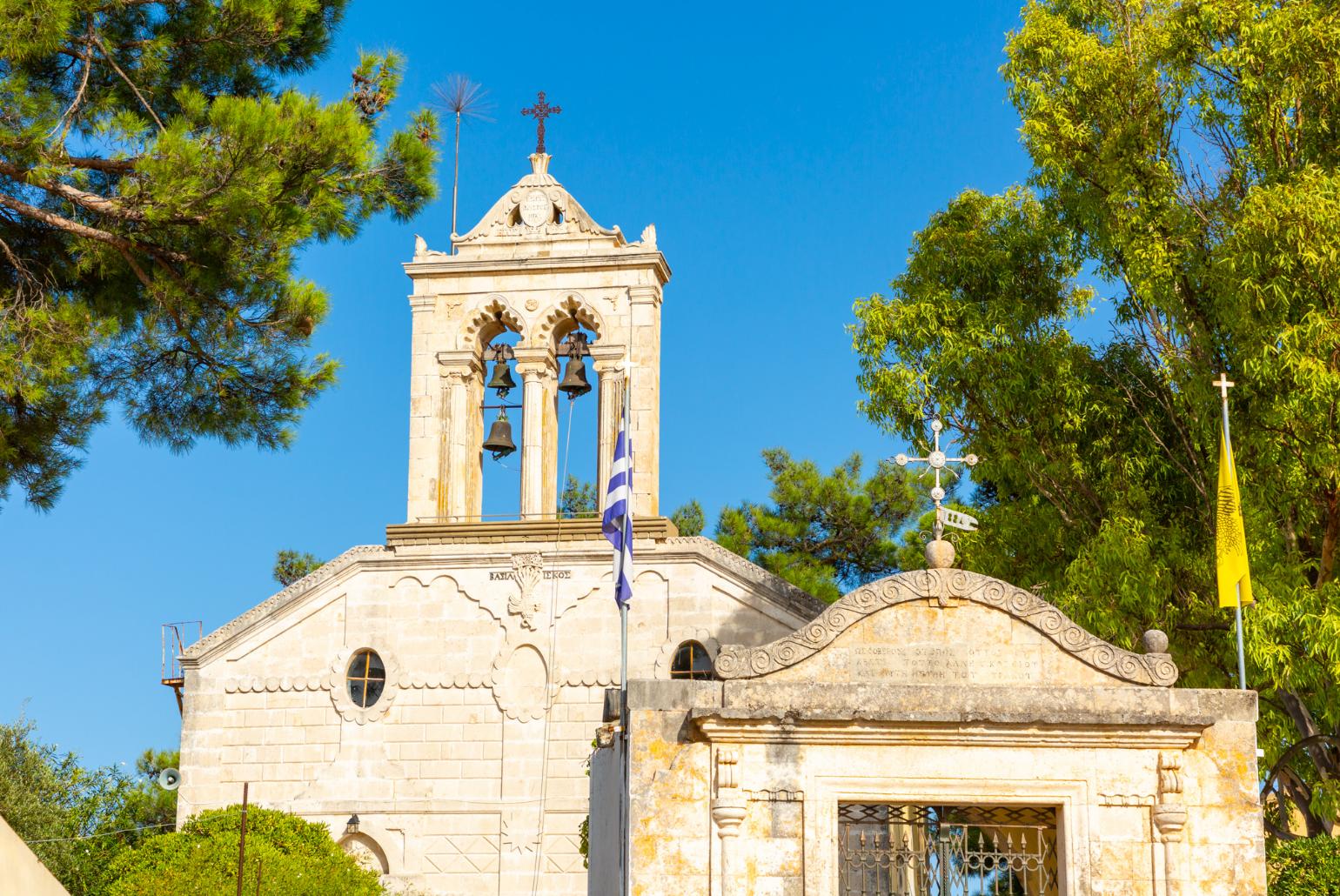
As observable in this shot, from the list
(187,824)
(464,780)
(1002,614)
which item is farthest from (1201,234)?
(187,824)

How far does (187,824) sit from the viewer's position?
26.9m

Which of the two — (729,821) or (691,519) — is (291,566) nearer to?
(691,519)

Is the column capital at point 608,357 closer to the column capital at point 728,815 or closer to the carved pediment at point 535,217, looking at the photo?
the carved pediment at point 535,217

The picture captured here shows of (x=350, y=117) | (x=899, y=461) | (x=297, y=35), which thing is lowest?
(x=899, y=461)

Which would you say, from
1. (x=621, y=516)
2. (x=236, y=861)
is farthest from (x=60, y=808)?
(x=621, y=516)

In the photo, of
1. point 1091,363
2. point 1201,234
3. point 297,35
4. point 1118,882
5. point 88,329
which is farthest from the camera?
point 1091,363

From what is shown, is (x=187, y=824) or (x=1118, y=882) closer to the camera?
(x=1118, y=882)

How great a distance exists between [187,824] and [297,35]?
14.7 m

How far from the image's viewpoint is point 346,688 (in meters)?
29.5

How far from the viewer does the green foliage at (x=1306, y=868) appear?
17.0 meters

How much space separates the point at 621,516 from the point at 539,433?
12192 mm

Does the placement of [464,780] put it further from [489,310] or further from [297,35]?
[297,35]

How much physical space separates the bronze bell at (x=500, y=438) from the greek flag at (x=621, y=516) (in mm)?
11979

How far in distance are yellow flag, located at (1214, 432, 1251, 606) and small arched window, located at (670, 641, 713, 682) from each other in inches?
503
